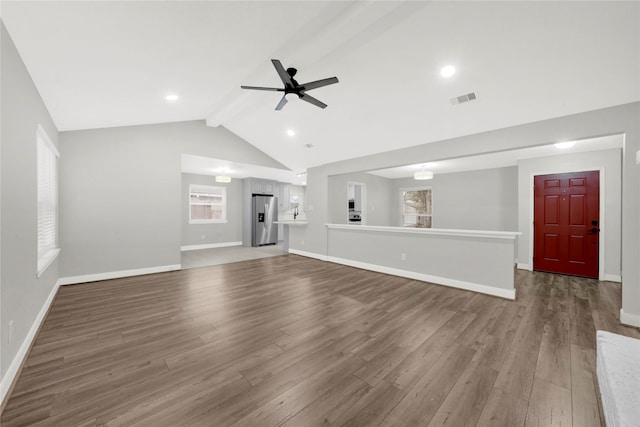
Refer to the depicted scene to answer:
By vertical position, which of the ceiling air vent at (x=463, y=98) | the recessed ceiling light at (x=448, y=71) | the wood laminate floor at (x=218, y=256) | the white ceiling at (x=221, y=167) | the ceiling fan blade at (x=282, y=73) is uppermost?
the recessed ceiling light at (x=448, y=71)

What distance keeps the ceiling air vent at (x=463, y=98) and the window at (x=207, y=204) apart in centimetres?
722

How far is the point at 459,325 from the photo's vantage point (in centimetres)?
264

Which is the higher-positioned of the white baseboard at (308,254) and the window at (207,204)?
the window at (207,204)

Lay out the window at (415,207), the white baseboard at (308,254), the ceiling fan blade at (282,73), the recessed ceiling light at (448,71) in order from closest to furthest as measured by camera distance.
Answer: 1. the ceiling fan blade at (282,73)
2. the recessed ceiling light at (448,71)
3. the white baseboard at (308,254)
4. the window at (415,207)

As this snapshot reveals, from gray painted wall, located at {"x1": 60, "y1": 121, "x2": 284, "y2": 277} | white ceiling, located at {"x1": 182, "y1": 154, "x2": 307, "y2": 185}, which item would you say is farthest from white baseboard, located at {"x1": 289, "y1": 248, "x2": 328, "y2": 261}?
gray painted wall, located at {"x1": 60, "y1": 121, "x2": 284, "y2": 277}

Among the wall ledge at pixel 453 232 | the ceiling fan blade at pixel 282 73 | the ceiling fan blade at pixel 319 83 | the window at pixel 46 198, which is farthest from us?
the wall ledge at pixel 453 232

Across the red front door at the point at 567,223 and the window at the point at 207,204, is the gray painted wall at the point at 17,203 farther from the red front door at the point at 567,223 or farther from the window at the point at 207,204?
the red front door at the point at 567,223

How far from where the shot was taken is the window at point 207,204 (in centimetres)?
789

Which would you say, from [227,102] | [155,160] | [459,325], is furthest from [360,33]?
[155,160]

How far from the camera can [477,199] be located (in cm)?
641

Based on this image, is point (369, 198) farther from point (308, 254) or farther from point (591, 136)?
point (591, 136)

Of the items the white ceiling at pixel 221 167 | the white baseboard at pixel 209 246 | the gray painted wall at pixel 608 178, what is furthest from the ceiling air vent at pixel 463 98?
the white baseboard at pixel 209 246

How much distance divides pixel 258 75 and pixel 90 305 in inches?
146

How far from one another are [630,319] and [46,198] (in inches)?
283
